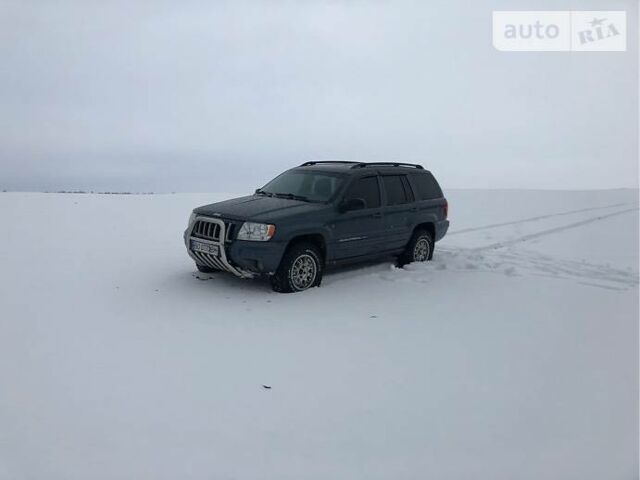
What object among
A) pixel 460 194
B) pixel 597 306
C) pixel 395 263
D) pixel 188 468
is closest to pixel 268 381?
pixel 188 468

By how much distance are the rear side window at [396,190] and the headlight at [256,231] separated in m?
2.45

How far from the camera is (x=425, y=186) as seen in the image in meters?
9.55

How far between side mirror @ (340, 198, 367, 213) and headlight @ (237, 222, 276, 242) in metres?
1.24

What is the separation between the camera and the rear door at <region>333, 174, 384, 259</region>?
7746 mm

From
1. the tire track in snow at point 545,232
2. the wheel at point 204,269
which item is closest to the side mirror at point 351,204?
the wheel at point 204,269

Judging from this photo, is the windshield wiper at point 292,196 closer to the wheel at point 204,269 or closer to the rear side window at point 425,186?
the wheel at point 204,269

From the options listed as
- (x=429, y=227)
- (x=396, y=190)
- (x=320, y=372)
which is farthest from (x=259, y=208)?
(x=429, y=227)

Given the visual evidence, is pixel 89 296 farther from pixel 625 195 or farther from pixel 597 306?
pixel 625 195

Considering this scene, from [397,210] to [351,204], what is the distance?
4.05 feet

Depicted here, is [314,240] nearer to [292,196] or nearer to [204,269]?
[292,196]

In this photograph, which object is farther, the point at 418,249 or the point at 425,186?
the point at 425,186

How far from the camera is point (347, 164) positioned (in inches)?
353

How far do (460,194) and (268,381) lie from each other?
2146cm

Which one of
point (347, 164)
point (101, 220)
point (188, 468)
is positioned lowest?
point (188, 468)
